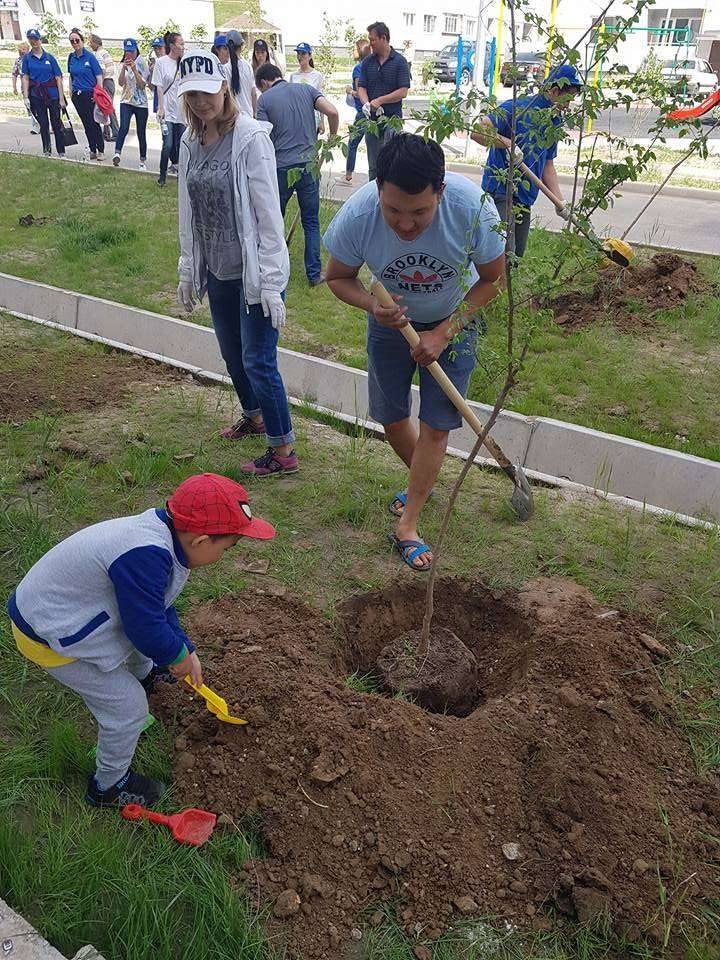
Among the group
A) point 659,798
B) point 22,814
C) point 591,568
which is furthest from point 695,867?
point 22,814

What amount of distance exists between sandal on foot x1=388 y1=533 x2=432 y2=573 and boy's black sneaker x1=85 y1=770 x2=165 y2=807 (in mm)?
1541

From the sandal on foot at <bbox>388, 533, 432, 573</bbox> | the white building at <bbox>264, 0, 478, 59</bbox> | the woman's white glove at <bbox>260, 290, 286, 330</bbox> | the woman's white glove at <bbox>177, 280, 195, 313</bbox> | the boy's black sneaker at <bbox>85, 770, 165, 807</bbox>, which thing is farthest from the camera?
the white building at <bbox>264, 0, 478, 59</bbox>

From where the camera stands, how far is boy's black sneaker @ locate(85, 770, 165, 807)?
248 centimetres

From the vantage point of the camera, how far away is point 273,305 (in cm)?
387

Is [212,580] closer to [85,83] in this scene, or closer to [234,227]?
[234,227]

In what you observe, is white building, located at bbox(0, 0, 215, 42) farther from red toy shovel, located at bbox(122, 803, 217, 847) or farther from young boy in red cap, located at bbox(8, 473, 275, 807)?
red toy shovel, located at bbox(122, 803, 217, 847)

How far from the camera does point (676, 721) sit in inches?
114

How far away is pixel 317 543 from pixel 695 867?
2.09 meters

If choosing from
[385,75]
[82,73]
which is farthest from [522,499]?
[82,73]

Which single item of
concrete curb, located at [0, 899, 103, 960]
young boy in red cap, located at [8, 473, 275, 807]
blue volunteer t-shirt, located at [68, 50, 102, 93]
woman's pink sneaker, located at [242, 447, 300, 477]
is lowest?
woman's pink sneaker, located at [242, 447, 300, 477]

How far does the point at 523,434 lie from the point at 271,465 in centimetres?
155

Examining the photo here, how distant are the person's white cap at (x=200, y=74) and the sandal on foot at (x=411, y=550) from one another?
2205 mm

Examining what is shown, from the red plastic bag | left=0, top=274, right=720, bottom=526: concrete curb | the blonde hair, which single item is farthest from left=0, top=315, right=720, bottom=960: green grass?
the red plastic bag

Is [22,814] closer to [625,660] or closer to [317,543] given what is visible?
[317,543]
